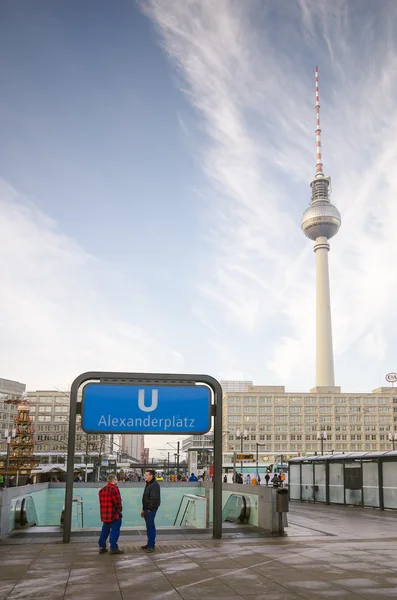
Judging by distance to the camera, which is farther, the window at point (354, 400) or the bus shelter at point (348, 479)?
the window at point (354, 400)

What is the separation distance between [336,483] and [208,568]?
19401 mm

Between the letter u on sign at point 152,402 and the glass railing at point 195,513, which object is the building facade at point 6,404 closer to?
the glass railing at point 195,513

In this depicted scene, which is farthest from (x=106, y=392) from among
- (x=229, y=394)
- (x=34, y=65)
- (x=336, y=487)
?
(x=229, y=394)

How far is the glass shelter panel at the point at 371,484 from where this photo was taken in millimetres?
24938

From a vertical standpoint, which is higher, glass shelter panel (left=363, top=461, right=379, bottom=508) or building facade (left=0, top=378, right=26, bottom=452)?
building facade (left=0, top=378, right=26, bottom=452)

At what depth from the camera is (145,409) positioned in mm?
14617

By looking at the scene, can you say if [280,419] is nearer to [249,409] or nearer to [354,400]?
[249,409]

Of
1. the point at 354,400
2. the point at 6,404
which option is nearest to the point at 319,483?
the point at 354,400

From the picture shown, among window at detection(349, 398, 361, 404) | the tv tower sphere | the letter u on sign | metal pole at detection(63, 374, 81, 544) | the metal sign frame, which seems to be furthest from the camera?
the tv tower sphere

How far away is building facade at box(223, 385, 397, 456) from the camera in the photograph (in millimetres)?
152125

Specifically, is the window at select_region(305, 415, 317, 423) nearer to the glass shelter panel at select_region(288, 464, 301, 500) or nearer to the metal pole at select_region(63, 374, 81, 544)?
the glass shelter panel at select_region(288, 464, 301, 500)

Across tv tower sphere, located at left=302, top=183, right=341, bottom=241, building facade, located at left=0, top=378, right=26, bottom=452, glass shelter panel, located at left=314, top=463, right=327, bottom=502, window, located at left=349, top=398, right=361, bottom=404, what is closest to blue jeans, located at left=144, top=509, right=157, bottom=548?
glass shelter panel, located at left=314, top=463, right=327, bottom=502

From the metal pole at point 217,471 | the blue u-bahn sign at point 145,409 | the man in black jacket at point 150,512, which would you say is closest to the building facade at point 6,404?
the blue u-bahn sign at point 145,409

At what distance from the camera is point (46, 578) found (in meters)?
9.11
